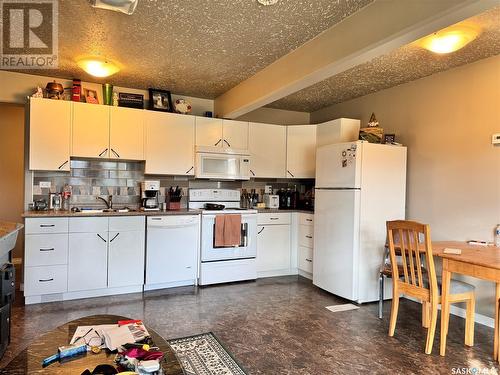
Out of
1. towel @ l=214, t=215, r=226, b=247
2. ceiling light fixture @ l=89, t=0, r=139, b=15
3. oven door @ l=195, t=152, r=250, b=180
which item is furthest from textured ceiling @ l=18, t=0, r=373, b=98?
towel @ l=214, t=215, r=226, b=247

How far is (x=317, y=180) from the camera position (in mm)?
4164

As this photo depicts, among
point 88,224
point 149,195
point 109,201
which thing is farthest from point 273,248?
point 88,224

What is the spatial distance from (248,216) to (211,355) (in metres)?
2.16

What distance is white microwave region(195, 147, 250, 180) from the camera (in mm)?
4418

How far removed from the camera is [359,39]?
7.89 feet

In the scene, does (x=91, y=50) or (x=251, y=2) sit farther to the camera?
(x=91, y=50)

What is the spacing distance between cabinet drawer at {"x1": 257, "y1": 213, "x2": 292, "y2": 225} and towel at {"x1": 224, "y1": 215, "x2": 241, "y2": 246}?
378 mm

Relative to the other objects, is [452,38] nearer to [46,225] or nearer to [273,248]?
[273,248]

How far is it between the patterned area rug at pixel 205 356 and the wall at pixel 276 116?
3.35m

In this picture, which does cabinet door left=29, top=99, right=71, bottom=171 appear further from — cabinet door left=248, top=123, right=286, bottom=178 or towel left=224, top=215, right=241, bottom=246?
cabinet door left=248, top=123, right=286, bottom=178

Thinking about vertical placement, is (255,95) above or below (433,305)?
above

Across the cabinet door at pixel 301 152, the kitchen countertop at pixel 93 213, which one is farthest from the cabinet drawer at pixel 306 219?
the kitchen countertop at pixel 93 213

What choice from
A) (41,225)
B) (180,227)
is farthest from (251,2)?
(41,225)

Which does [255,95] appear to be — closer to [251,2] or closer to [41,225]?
[251,2]
